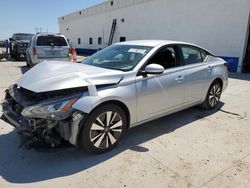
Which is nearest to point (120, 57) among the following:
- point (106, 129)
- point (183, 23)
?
point (106, 129)

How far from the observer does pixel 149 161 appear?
3088mm

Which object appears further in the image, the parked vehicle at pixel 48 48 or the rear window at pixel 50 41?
the rear window at pixel 50 41

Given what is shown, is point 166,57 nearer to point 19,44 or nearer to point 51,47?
point 51,47

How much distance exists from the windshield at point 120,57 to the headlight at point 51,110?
43.1 inches

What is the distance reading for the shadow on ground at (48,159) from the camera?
2762 millimetres

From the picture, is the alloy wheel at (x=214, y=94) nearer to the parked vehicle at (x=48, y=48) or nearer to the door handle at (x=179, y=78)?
the door handle at (x=179, y=78)

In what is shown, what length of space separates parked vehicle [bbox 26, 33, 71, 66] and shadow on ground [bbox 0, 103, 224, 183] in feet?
20.0

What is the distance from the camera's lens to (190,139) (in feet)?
12.3

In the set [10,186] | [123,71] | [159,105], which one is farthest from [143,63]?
[10,186]

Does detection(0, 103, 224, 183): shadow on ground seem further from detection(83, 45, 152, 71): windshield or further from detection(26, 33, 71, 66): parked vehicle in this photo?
detection(26, 33, 71, 66): parked vehicle

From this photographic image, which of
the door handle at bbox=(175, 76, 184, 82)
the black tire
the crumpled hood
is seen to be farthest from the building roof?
the crumpled hood

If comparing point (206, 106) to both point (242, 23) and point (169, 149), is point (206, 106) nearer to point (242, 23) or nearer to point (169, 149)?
point (169, 149)

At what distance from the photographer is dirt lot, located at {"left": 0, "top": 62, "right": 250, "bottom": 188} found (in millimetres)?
2678

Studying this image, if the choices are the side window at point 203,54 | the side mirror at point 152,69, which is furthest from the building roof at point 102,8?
the side mirror at point 152,69
